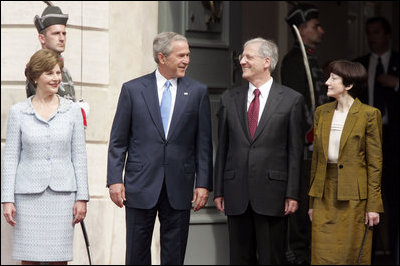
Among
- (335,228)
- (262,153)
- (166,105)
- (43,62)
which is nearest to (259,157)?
(262,153)

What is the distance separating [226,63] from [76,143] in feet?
10.6

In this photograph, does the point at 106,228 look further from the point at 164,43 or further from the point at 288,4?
the point at 288,4

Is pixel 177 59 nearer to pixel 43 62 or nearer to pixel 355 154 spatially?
pixel 43 62

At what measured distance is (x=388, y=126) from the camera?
10.7 m

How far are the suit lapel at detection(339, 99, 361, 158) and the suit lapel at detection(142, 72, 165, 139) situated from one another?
131 centimetres

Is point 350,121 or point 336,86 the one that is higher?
point 336,86

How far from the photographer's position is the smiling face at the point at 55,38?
615 cm

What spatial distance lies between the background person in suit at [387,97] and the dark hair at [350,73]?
452 centimetres

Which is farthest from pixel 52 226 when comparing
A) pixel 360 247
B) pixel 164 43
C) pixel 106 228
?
pixel 106 228

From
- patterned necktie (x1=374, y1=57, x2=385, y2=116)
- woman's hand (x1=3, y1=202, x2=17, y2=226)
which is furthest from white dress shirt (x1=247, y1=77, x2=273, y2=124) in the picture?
patterned necktie (x1=374, y1=57, x2=385, y2=116)

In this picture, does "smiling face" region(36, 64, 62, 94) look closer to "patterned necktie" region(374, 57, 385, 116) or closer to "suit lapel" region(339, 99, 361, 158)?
"suit lapel" region(339, 99, 361, 158)

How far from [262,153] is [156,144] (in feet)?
2.13

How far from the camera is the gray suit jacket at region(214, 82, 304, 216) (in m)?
6.94

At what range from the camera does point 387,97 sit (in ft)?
34.5
